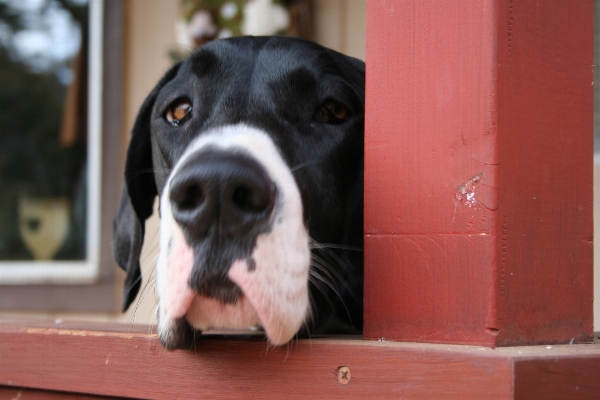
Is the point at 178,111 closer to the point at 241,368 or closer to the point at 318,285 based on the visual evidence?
the point at 318,285

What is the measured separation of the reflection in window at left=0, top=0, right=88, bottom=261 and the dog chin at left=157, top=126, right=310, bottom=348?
4831 millimetres

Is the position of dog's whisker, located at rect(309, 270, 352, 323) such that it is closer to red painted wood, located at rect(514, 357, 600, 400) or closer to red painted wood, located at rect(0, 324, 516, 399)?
red painted wood, located at rect(0, 324, 516, 399)

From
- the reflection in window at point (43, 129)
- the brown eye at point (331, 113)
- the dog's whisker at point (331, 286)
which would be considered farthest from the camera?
the reflection in window at point (43, 129)

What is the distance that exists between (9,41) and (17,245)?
195cm

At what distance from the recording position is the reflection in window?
247 inches

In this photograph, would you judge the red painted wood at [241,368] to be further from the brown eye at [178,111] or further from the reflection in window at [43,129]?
the reflection in window at [43,129]

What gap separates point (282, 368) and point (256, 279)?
0.24m

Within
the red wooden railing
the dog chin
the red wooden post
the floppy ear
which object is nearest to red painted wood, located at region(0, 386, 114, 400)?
the red wooden railing

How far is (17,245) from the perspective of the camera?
664 cm

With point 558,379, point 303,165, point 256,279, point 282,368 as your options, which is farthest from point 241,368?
point 558,379

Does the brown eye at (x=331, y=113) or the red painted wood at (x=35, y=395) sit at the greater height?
the brown eye at (x=331, y=113)

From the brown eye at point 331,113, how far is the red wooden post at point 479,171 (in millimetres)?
529

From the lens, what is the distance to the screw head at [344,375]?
1504mm

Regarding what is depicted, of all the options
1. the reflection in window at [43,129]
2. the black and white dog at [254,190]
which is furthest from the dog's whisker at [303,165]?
the reflection in window at [43,129]
